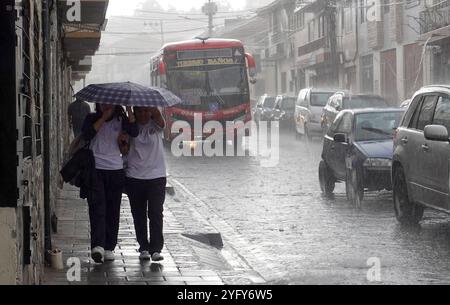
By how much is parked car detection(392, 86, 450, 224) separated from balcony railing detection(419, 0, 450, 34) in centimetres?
2299

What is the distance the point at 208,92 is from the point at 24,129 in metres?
25.8

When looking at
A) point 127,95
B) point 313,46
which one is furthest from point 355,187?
point 313,46

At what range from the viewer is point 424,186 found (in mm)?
12125

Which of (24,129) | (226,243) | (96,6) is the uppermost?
(96,6)

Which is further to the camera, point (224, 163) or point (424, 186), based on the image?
point (224, 163)

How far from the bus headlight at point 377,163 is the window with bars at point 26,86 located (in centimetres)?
867

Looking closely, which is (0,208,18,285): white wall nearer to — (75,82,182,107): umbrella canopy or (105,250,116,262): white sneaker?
(75,82,182,107): umbrella canopy

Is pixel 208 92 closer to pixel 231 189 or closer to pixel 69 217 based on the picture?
pixel 231 189

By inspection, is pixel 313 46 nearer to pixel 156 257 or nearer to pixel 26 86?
pixel 156 257

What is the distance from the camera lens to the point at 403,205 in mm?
13242

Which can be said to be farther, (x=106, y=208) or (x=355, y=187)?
(x=355, y=187)

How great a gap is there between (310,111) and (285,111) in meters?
11.0

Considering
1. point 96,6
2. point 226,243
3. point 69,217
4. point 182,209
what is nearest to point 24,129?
point 226,243

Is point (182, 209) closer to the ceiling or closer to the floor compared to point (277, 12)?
closer to the floor
